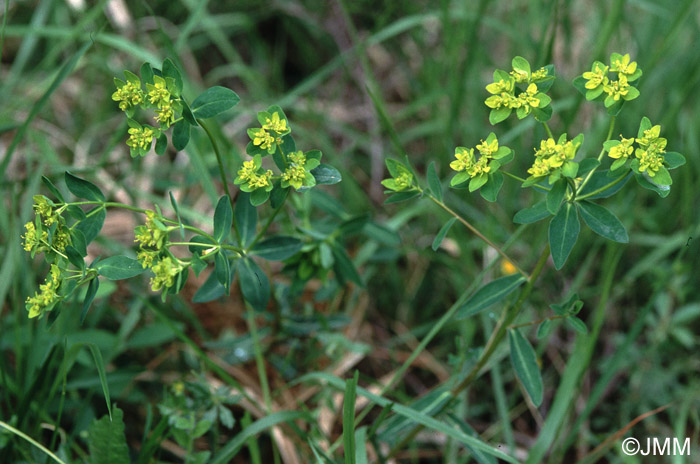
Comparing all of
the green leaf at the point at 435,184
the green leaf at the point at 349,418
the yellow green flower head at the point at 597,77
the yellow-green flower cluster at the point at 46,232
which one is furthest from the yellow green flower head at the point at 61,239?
the yellow green flower head at the point at 597,77

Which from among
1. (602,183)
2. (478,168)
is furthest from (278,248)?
(602,183)

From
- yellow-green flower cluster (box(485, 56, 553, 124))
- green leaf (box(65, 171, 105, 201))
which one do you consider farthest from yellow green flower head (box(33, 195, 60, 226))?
yellow-green flower cluster (box(485, 56, 553, 124))

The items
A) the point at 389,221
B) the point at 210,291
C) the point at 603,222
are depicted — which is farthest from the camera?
the point at 389,221

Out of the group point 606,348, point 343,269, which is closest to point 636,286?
point 606,348

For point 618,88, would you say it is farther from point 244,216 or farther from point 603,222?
point 244,216

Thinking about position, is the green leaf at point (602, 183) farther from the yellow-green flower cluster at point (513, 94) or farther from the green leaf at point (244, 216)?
the green leaf at point (244, 216)

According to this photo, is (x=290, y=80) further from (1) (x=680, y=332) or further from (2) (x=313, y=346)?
(1) (x=680, y=332)
